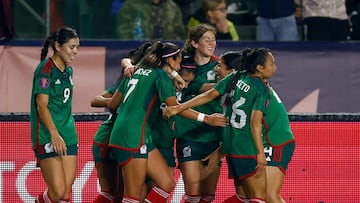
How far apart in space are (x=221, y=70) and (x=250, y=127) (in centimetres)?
94

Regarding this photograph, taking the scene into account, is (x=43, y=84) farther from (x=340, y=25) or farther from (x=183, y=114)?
(x=340, y=25)

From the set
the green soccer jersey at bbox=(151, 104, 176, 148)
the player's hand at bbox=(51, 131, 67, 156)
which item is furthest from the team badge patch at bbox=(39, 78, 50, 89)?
the green soccer jersey at bbox=(151, 104, 176, 148)

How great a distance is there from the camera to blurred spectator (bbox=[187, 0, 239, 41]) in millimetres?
15961

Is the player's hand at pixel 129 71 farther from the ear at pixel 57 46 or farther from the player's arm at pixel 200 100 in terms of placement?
the ear at pixel 57 46

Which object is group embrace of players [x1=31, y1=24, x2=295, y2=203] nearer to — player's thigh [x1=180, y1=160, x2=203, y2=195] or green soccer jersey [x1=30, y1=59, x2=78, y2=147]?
green soccer jersey [x1=30, y1=59, x2=78, y2=147]

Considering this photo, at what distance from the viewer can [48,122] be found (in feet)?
38.8

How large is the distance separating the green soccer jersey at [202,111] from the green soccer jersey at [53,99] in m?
1.20

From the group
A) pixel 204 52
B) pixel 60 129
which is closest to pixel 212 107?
pixel 204 52

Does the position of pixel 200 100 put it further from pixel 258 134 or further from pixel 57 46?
pixel 57 46

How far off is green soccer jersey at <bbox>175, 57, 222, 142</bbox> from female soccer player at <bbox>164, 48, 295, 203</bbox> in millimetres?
575

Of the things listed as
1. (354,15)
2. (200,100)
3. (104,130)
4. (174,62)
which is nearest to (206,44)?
(174,62)

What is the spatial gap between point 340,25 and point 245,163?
472cm

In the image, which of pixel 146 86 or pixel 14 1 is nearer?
pixel 146 86

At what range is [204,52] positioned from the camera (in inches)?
494
